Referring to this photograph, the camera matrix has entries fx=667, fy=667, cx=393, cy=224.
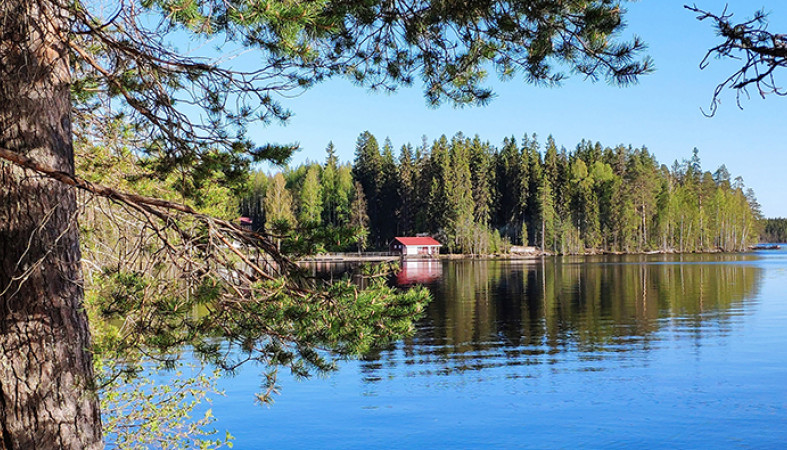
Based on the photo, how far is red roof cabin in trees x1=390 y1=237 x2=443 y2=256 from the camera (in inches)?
3649

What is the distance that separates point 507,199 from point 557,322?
8260 centimetres

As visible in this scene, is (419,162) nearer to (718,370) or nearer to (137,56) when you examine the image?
(718,370)

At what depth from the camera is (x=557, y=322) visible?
29047 millimetres

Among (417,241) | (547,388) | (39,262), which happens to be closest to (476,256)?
(417,241)

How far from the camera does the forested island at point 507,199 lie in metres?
99.1

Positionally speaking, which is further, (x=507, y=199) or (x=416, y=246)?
(x=507, y=199)

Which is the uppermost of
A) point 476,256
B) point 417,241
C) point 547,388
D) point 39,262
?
point 417,241

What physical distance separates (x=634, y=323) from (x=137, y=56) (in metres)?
27.2

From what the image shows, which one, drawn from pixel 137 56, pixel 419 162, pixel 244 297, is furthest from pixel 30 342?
pixel 419 162

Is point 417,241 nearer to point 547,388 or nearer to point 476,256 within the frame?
point 476,256

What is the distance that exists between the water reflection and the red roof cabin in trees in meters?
41.5

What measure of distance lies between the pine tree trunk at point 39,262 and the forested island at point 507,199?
91.0 metres

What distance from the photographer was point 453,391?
684 inches

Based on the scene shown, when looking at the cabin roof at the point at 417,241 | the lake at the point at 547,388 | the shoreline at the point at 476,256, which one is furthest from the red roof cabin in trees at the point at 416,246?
the lake at the point at 547,388
